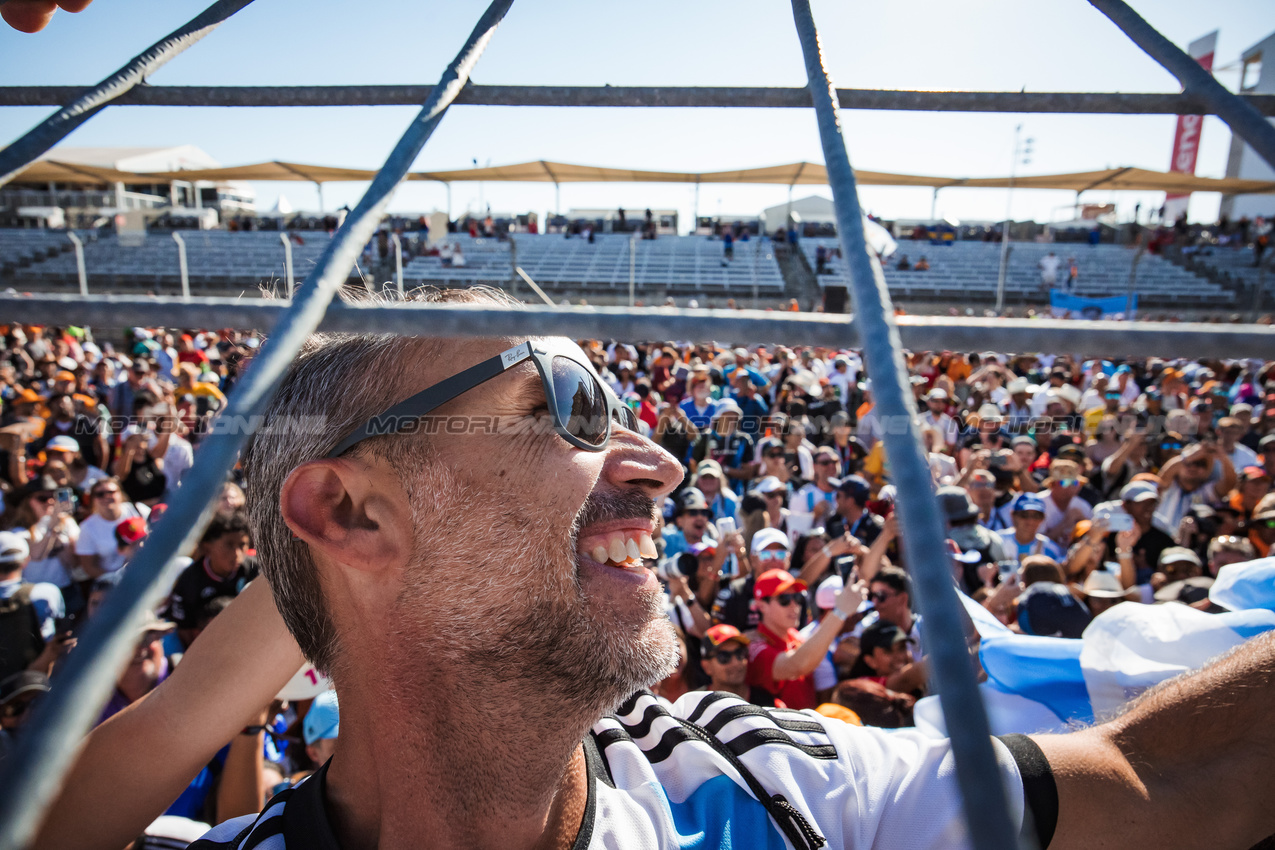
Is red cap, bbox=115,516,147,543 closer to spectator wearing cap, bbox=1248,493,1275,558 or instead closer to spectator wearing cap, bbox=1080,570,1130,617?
spectator wearing cap, bbox=1080,570,1130,617

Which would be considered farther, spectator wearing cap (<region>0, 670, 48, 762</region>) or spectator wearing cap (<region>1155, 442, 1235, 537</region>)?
spectator wearing cap (<region>1155, 442, 1235, 537</region>)

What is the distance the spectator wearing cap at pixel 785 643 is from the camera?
3.43 metres

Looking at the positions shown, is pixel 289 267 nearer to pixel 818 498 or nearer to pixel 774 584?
pixel 774 584

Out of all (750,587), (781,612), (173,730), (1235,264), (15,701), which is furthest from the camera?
(1235,264)

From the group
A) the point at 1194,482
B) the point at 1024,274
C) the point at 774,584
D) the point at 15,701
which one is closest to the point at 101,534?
the point at 15,701

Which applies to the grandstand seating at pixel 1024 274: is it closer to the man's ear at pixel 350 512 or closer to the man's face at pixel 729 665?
the man's face at pixel 729 665

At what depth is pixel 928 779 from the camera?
4.42 ft

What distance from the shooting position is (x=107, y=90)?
→ 3.35ft

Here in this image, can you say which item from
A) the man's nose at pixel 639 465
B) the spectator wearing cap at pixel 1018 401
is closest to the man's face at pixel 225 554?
the man's nose at pixel 639 465

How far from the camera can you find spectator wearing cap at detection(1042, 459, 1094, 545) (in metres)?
5.17

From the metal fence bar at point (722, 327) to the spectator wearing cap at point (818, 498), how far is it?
4820 millimetres

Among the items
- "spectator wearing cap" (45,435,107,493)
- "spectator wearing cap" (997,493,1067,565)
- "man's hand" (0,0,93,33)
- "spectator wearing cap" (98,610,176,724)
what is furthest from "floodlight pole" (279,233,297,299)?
"spectator wearing cap" (997,493,1067,565)

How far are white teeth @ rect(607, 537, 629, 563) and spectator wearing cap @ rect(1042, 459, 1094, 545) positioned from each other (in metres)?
4.94

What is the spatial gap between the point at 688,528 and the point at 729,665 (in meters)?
1.40
